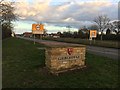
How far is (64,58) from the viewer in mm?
9391

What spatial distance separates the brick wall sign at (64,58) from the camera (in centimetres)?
902

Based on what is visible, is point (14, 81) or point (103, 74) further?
point (103, 74)

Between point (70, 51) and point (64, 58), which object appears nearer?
point (64, 58)

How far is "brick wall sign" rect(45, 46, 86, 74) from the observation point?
9023mm

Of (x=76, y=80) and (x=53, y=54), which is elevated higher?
(x=53, y=54)

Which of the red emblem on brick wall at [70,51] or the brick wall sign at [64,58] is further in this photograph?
the red emblem on brick wall at [70,51]

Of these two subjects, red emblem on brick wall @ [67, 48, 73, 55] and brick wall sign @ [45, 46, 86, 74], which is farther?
red emblem on brick wall @ [67, 48, 73, 55]

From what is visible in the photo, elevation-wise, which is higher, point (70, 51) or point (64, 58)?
point (70, 51)

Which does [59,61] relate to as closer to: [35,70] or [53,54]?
[53,54]

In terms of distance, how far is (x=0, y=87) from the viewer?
736 cm

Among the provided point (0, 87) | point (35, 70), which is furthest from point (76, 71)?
point (0, 87)

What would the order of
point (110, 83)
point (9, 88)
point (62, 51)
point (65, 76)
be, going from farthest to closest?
point (62, 51)
point (65, 76)
point (110, 83)
point (9, 88)

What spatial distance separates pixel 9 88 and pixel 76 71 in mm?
3329

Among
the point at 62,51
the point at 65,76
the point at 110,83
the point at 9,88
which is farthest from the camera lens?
the point at 62,51
